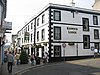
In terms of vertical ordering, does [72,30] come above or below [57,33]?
above

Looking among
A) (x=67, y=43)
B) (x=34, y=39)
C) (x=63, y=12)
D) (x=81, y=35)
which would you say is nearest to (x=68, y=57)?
(x=67, y=43)

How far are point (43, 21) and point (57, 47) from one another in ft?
16.9

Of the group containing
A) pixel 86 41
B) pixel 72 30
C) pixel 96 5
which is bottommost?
pixel 86 41

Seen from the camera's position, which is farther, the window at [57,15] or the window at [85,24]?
the window at [85,24]

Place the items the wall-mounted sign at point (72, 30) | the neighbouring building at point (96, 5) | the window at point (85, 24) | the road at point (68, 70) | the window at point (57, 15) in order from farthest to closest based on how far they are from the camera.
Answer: the neighbouring building at point (96, 5), the window at point (85, 24), the wall-mounted sign at point (72, 30), the window at point (57, 15), the road at point (68, 70)

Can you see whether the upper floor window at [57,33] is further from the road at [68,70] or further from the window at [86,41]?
the road at [68,70]

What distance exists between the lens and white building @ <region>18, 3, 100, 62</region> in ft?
93.5

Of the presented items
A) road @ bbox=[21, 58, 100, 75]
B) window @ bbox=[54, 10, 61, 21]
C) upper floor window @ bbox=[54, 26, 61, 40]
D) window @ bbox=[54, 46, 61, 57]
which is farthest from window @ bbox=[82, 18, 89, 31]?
road @ bbox=[21, 58, 100, 75]

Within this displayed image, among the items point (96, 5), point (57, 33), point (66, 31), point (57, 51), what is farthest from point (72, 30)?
point (96, 5)

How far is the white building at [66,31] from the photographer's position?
28.5 meters

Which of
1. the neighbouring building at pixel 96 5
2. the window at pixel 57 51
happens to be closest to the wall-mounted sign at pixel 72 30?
the window at pixel 57 51

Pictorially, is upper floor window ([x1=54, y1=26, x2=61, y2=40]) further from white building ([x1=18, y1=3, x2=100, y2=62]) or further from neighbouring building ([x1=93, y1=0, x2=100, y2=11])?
neighbouring building ([x1=93, y1=0, x2=100, y2=11])

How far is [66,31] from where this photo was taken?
97.1 ft

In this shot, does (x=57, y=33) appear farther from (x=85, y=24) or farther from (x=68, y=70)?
(x=68, y=70)
